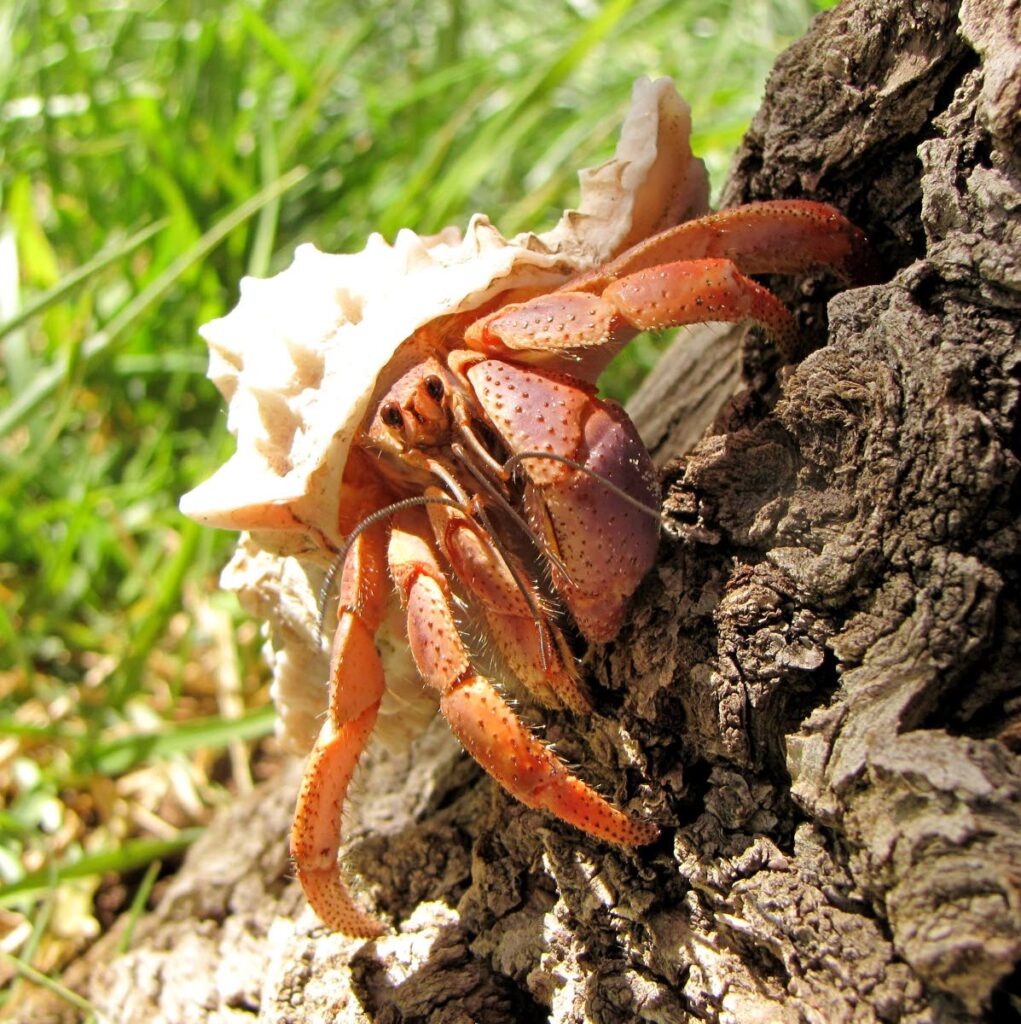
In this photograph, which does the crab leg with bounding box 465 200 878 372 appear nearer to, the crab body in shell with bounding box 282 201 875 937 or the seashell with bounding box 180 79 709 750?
the crab body in shell with bounding box 282 201 875 937

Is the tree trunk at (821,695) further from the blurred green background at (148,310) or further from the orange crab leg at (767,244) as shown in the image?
the blurred green background at (148,310)

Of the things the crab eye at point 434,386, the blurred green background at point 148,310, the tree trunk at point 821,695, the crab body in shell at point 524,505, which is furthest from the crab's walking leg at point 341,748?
the blurred green background at point 148,310

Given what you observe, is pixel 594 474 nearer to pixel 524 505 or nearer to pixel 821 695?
pixel 524 505

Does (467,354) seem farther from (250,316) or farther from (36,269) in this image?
(36,269)

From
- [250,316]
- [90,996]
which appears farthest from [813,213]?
[90,996]

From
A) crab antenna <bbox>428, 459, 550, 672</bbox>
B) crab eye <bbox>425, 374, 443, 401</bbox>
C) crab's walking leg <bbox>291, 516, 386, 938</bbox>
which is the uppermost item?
crab eye <bbox>425, 374, 443, 401</bbox>

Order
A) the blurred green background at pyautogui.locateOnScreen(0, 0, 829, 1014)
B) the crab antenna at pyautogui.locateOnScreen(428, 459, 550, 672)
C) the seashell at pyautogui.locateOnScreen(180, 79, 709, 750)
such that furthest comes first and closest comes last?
the blurred green background at pyautogui.locateOnScreen(0, 0, 829, 1014) < the seashell at pyautogui.locateOnScreen(180, 79, 709, 750) < the crab antenna at pyautogui.locateOnScreen(428, 459, 550, 672)

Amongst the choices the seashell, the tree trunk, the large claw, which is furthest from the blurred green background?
the large claw
